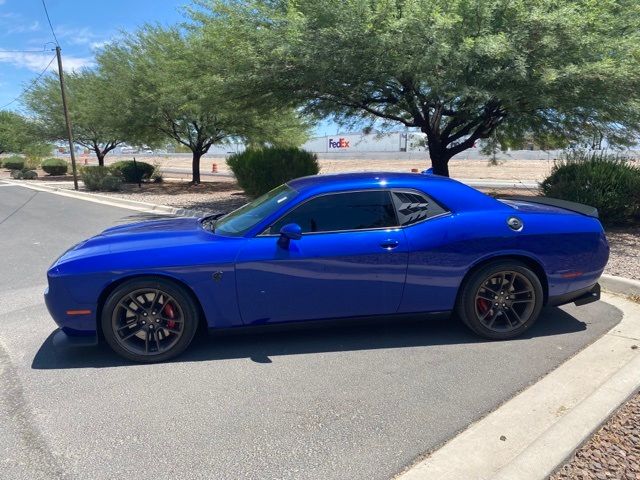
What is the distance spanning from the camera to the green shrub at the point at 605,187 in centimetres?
820

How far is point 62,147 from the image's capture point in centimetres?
3381

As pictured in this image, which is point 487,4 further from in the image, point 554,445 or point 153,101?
point 153,101

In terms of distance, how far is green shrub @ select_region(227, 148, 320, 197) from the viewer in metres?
14.5

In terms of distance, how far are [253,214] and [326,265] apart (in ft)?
2.87

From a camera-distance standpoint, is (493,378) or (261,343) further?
(261,343)

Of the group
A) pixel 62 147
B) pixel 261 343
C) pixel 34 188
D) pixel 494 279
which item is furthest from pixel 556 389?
pixel 62 147

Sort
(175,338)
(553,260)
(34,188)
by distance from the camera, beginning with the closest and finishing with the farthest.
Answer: (175,338) < (553,260) < (34,188)

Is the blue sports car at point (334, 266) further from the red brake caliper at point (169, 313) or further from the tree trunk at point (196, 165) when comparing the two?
the tree trunk at point (196, 165)

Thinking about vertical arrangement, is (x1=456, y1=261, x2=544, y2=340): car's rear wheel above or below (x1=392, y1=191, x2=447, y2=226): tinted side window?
below

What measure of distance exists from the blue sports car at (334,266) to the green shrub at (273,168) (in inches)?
398

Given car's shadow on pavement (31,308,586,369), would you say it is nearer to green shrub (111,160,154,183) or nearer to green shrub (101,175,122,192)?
green shrub (101,175,122,192)

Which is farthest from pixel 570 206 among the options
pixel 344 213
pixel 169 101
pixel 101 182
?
pixel 101 182

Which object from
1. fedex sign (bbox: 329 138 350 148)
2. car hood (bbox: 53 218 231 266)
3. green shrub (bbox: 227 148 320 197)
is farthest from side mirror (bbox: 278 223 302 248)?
fedex sign (bbox: 329 138 350 148)

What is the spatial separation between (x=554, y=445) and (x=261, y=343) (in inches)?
90.9
